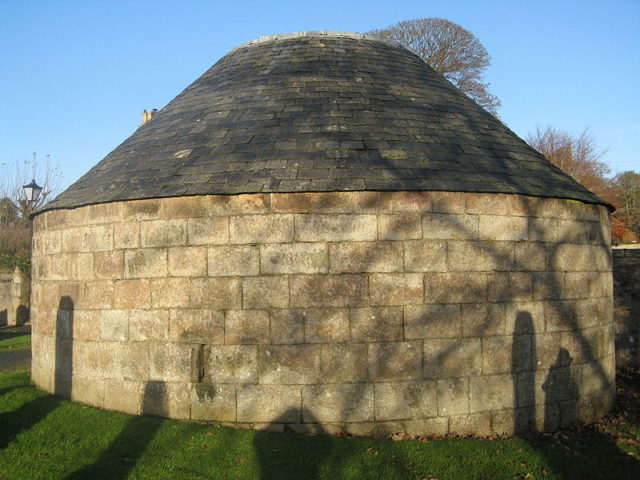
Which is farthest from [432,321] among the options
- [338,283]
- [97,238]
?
[97,238]

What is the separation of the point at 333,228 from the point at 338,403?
7.12 feet

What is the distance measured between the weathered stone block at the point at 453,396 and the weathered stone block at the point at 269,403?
1785 millimetres

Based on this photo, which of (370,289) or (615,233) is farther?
(615,233)

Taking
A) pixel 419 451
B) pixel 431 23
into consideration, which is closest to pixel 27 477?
pixel 419 451

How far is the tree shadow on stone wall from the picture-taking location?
5.71 meters

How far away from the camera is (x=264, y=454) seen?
6.21 m

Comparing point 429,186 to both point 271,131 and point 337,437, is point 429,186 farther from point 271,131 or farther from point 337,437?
point 337,437

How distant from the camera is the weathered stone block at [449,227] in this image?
727 cm

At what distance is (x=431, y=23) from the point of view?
2592 cm

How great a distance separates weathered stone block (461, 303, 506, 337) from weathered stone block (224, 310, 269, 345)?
101 inches

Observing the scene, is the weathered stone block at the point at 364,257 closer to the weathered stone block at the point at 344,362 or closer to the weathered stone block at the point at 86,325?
the weathered stone block at the point at 344,362

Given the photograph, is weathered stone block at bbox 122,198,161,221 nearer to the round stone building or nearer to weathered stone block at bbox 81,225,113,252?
the round stone building

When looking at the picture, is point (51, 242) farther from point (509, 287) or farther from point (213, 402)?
point (509, 287)

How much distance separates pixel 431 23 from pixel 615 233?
2061cm
